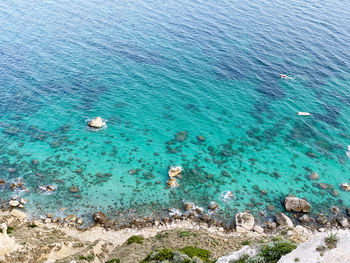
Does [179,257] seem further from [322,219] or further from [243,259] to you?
[322,219]

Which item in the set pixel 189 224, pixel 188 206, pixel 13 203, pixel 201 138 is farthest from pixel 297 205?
pixel 13 203

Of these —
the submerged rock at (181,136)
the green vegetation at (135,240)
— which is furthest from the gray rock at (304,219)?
the submerged rock at (181,136)

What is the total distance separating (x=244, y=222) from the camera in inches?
2176

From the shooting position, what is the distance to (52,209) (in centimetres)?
5672

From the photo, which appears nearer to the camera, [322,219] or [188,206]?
[322,219]

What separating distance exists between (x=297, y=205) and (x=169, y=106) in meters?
43.9

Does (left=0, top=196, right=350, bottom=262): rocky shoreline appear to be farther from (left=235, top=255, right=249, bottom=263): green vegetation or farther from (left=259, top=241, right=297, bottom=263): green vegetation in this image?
(left=235, top=255, right=249, bottom=263): green vegetation

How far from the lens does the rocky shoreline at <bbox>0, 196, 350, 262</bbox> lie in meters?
52.4

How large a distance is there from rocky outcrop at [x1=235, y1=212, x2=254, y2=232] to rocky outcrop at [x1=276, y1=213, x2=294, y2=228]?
537cm

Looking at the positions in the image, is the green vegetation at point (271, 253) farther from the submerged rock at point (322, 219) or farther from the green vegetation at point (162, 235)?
the submerged rock at point (322, 219)

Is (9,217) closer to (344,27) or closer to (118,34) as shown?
(118,34)

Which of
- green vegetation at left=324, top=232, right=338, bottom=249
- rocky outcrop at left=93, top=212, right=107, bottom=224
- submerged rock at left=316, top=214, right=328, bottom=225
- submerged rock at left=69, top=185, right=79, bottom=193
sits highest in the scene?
green vegetation at left=324, top=232, right=338, bottom=249

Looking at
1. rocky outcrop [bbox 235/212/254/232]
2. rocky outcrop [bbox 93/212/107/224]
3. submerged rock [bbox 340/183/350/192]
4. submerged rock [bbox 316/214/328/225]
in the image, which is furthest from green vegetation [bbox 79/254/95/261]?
submerged rock [bbox 340/183/350/192]

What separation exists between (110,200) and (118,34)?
8181cm
